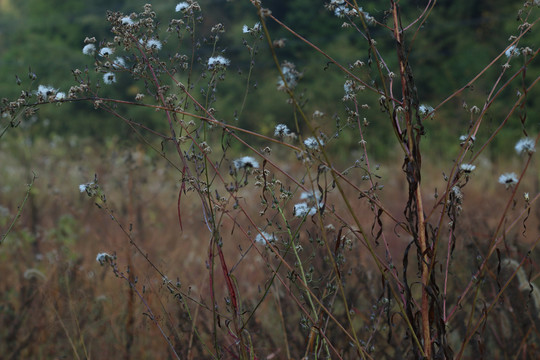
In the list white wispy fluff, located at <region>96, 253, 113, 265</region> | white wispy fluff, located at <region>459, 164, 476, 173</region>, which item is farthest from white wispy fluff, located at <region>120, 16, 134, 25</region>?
white wispy fluff, located at <region>459, 164, 476, 173</region>

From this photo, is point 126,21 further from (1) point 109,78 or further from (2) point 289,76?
(2) point 289,76

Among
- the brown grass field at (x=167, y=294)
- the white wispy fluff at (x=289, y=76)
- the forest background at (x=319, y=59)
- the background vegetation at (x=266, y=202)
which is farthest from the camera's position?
the forest background at (x=319, y=59)

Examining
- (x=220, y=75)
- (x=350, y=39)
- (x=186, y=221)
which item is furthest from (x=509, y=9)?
(x=220, y=75)

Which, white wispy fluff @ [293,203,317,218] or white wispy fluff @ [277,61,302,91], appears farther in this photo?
white wispy fluff @ [293,203,317,218]

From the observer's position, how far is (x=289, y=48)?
603 inches

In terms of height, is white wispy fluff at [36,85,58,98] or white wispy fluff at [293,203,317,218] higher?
white wispy fluff at [36,85,58,98]

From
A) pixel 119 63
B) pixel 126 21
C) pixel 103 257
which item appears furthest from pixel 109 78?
pixel 103 257

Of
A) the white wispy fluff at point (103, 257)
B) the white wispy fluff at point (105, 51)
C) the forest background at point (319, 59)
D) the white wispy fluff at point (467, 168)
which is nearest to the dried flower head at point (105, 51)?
the white wispy fluff at point (105, 51)

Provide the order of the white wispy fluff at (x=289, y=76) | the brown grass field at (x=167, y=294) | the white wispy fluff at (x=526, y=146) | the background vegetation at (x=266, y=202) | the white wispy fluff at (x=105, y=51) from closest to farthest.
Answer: the white wispy fluff at (x=289, y=76) < the white wispy fluff at (x=526, y=146) < the background vegetation at (x=266, y=202) < the white wispy fluff at (x=105, y=51) < the brown grass field at (x=167, y=294)

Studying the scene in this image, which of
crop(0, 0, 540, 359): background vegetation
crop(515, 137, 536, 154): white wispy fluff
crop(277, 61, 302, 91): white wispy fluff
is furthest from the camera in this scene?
crop(0, 0, 540, 359): background vegetation

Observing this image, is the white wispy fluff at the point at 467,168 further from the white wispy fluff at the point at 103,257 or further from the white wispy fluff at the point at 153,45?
the white wispy fluff at the point at 103,257

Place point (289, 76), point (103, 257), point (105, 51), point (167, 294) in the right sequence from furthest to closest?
point (167, 294) < point (103, 257) < point (105, 51) < point (289, 76)

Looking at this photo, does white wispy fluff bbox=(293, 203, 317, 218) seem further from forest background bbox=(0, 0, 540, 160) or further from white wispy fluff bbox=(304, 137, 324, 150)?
forest background bbox=(0, 0, 540, 160)

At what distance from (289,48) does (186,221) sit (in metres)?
10.4
